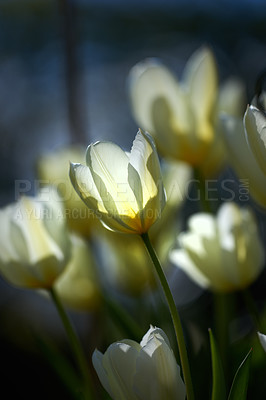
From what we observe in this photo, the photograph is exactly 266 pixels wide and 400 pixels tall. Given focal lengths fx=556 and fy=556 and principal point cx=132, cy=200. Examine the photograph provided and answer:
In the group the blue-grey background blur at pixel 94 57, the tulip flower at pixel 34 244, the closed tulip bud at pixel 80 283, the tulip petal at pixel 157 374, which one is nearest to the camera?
the tulip petal at pixel 157 374

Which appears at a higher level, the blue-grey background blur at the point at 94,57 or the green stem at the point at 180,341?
the blue-grey background blur at the point at 94,57

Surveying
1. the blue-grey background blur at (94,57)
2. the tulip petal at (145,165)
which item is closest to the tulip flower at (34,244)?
the tulip petal at (145,165)

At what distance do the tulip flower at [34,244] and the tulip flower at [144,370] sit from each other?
13cm

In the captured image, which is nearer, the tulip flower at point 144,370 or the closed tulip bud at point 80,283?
the tulip flower at point 144,370

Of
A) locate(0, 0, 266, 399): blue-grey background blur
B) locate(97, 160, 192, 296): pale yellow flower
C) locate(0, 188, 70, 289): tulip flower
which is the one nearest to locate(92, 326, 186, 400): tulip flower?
locate(0, 188, 70, 289): tulip flower

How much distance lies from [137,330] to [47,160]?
248 millimetres

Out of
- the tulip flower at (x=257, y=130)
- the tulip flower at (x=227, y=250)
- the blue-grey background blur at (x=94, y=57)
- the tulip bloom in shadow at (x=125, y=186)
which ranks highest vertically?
the blue-grey background blur at (x=94, y=57)

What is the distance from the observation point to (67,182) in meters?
0.63

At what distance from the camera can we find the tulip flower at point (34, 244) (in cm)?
44

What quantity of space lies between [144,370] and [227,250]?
0.56ft

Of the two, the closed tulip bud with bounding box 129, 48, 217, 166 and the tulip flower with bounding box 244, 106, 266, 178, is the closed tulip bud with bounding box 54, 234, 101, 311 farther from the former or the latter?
the tulip flower with bounding box 244, 106, 266, 178

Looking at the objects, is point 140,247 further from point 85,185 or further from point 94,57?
point 94,57

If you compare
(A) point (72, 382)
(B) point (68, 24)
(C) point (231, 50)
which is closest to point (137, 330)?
(A) point (72, 382)

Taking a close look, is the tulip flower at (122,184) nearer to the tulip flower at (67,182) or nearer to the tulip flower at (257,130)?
the tulip flower at (257,130)
